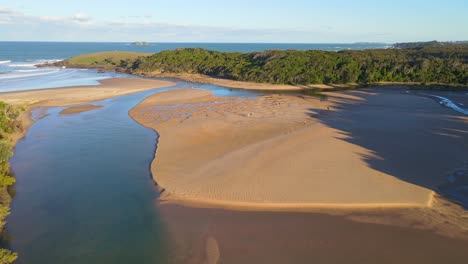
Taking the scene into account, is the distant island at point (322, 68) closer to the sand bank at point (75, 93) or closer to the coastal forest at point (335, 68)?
the coastal forest at point (335, 68)

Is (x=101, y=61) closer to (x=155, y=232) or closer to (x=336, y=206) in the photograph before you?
(x=155, y=232)

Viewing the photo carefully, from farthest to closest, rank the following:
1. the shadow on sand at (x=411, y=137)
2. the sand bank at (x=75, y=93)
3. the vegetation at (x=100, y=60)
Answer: the vegetation at (x=100, y=60), the sand bank at (x=75, y=93), the shadow on sand at (x=411, y=137)

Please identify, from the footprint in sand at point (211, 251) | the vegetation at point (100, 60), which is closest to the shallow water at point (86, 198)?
the footprint in sand at point (211, 251)

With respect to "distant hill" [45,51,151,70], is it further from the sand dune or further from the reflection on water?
the reflection on water

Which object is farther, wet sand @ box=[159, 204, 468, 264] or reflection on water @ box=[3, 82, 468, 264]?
reflection on water @ box=[3, 82, 468, 264]

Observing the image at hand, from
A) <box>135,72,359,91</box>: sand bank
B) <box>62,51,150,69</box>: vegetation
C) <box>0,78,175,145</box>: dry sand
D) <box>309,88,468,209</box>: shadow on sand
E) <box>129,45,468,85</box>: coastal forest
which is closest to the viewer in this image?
<box>309,88,468,209</box>: shadow on sand

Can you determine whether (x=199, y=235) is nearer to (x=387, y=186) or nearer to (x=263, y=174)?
(x=263, y=174)

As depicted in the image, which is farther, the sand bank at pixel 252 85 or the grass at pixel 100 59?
the grass at pixel 100 59

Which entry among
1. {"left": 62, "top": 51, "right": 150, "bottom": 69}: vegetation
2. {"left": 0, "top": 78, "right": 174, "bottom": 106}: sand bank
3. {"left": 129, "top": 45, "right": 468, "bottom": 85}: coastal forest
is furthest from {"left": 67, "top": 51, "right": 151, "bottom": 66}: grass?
{"left": 0, "top": 78, "right": 174, "bottom": 106}: sand bank
